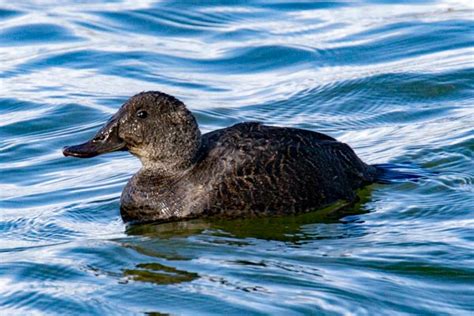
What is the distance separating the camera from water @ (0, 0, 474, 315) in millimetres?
8094

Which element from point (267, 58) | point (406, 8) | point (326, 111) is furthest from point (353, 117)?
point (406, 8)

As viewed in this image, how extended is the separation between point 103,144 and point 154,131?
387 millimetres

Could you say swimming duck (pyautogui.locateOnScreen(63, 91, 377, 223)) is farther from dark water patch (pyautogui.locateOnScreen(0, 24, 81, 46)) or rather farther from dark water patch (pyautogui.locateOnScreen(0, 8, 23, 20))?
dark water patch (pyautogui.locateOnScreen(0, 8, 23, 20))

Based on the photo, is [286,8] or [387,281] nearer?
[387,281]

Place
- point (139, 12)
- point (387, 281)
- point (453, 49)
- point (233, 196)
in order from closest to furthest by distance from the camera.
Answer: point (387, 281)
point (233, 196)
point (453, 49)
point (139, 12)

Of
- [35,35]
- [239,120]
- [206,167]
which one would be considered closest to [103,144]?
[206,167]

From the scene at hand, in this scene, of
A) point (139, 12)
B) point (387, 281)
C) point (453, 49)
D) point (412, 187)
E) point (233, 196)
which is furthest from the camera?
point (139, 12)

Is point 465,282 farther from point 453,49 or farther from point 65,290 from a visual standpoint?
point 453,49

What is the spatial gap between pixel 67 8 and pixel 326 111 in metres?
5.68

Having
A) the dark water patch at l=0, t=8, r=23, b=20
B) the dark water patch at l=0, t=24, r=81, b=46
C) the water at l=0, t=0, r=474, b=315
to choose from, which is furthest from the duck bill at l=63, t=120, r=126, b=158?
the dark water patch at l=0, t=8, r=23, b=20

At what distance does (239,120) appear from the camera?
1290 cm

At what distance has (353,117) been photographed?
42.6 feet

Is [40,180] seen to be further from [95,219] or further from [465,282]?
[465,282]

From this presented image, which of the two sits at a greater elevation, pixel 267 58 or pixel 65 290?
pixel 267 58
